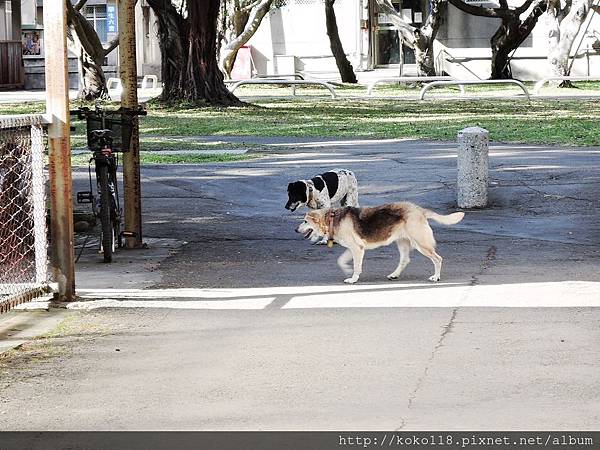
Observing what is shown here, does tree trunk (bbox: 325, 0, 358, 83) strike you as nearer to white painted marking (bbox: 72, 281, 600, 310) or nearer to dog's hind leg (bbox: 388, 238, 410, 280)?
dog's hind leg (bbox: 388, 238, 410, 280)

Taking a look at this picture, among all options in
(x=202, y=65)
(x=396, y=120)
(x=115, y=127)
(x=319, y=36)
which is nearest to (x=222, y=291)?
(x=115, y=127)

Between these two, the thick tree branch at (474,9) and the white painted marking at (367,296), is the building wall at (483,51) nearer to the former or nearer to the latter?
the thick tree branch at (474,9)

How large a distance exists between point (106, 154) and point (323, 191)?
2065 mm

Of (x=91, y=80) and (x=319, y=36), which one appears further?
(x=319, y=36)

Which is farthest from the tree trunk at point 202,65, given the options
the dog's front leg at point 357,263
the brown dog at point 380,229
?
the dog's front leg at point 357,263

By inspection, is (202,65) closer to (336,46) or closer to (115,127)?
(336,46)

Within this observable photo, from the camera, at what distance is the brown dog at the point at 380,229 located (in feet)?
30.9

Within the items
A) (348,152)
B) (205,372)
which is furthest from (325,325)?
(348,152)

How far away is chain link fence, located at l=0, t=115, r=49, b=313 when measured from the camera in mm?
8344

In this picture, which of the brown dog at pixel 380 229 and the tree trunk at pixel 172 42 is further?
the tree trunk at pixel 172 42

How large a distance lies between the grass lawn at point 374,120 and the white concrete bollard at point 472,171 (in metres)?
7.55

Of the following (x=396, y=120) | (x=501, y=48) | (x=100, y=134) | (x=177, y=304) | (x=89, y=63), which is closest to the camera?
(x=177, y=304)

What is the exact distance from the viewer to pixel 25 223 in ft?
29.7

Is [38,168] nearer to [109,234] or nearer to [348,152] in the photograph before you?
[109,234]
